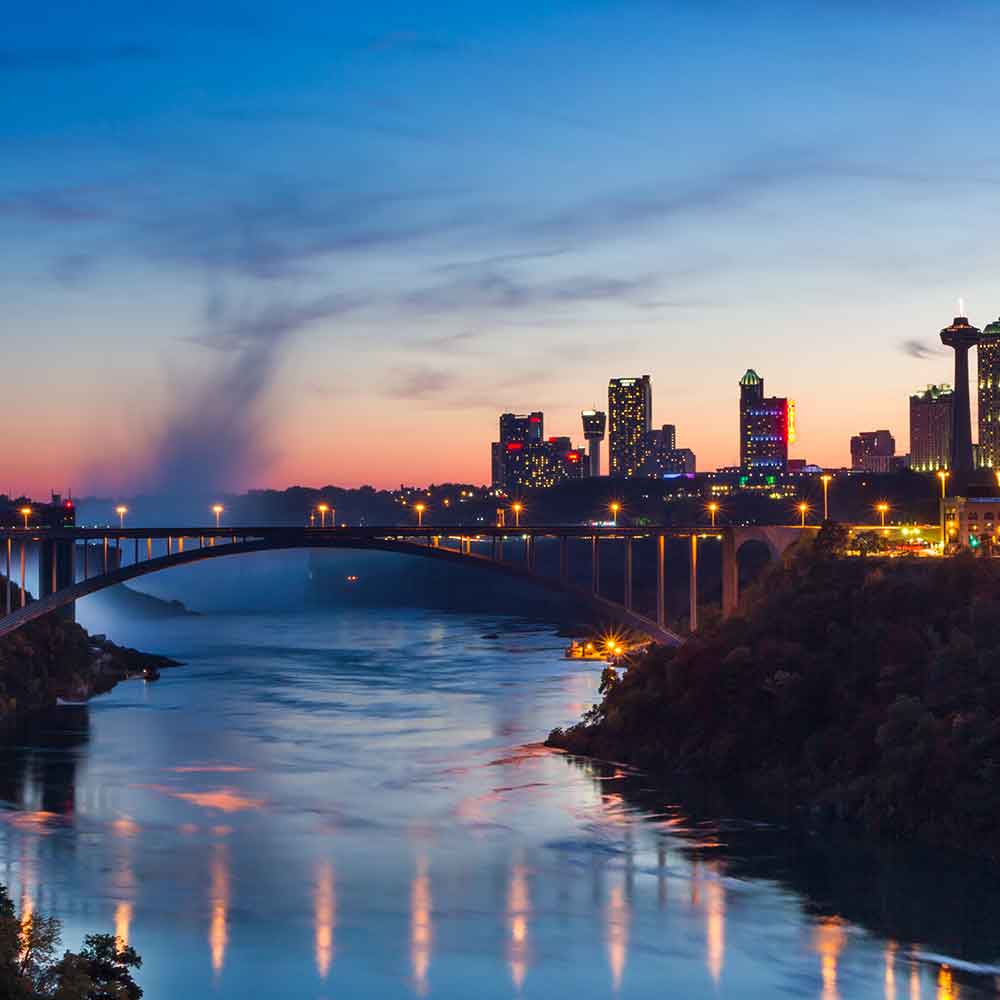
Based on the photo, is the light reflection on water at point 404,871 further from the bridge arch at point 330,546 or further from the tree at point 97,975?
the bridge arch at point 330,546

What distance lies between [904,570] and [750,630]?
7.03 meters

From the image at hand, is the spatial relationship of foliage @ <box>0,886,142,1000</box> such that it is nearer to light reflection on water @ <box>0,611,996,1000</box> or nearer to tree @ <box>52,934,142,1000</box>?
tree @ <box>52,934,142,1000</box>

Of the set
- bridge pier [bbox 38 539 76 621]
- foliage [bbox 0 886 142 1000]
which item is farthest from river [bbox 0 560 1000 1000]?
bridge pier [bbox 38 539 76 621]

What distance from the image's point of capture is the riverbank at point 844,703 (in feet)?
173

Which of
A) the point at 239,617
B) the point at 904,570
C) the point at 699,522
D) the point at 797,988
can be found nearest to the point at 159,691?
the point at 904,570

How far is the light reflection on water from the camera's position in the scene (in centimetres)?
3953

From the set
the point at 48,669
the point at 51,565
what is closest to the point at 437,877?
the point at 51,565

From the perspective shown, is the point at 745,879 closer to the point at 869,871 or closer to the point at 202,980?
the point at 869,871

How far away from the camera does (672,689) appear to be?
65688mm

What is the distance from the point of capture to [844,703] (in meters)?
60.8

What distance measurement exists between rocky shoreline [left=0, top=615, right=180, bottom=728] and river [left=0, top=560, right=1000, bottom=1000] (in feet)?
21.3

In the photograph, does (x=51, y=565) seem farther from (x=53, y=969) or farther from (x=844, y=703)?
(x=53, y=969)

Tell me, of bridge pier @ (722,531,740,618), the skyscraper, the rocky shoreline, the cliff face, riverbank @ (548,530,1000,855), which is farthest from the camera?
the skyscraper

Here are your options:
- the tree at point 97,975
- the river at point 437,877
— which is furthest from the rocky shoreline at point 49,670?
the tree at point 97,975
